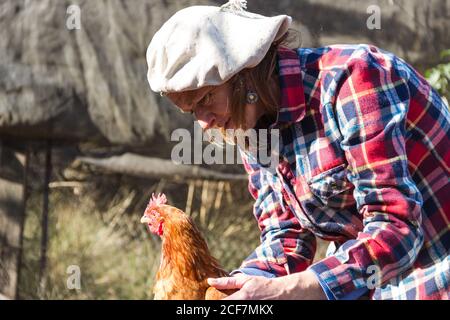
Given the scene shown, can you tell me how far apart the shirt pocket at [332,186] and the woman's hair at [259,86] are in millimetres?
199

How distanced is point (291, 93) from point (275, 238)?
0.46m

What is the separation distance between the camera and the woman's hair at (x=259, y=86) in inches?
92.6

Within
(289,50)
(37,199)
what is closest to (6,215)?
(37,199)

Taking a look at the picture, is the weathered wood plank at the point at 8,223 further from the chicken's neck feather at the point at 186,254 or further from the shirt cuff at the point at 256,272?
the shirt cuff at the point at 256,272

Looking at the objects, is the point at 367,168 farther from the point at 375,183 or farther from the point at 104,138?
the point at 104,138

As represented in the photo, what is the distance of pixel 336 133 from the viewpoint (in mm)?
2303

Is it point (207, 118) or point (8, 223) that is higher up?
point (207, 118)

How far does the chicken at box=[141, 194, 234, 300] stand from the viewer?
8.45ft

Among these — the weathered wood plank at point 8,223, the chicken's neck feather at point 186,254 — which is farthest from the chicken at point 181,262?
the weathered wood plank at point 8,223

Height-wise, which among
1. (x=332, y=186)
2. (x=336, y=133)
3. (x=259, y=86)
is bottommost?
(x=332, y=186)

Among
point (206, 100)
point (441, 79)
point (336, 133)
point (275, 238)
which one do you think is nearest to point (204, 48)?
point (206, 100)
